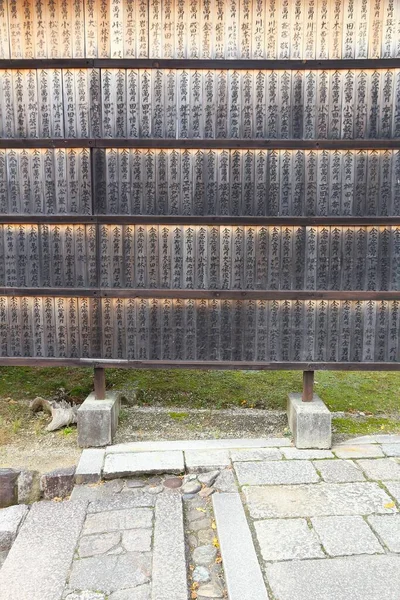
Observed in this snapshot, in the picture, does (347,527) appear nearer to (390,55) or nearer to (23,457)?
(23,457)

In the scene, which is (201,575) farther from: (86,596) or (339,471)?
(339,471)

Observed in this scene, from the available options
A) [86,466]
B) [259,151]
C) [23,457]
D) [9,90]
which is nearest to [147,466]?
[86,466]

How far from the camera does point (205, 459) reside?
16.5 ft

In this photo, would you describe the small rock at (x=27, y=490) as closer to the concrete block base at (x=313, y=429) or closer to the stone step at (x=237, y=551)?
the stone step at (x=237, y=551)

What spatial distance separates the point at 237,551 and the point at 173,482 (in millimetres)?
1290

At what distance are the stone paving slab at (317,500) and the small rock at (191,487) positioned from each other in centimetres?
50

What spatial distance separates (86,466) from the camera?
16.0ft

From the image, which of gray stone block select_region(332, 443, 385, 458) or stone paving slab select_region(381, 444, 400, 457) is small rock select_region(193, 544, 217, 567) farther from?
stone paving slab select_region(381, 444, 400, 457)

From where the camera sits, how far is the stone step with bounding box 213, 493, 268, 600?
10.6ft

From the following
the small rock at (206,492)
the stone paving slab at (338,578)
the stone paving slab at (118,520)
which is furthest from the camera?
the small rock at (206,492)

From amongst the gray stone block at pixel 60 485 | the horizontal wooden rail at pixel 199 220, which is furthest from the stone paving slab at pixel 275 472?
the horizontal wooden rail at pixel 199 220

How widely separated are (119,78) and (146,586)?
4978 millimetres

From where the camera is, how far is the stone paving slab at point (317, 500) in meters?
4.16

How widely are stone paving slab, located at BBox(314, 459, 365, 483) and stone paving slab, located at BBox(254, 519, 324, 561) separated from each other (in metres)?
0.83
